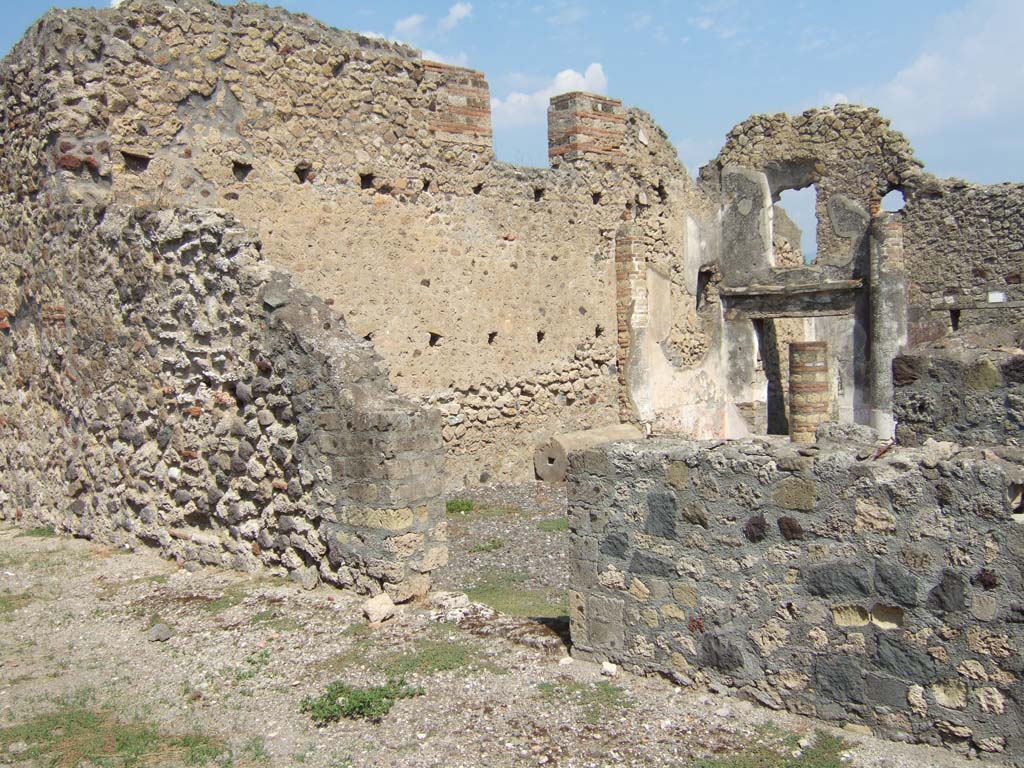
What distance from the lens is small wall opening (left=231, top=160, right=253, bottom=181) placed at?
8367 mm

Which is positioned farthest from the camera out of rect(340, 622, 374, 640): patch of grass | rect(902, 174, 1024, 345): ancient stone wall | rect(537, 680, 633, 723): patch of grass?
rect(902, 174, 1024, 345): ancient stone wall

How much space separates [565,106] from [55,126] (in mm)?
6706

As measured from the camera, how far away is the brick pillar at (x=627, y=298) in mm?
12477

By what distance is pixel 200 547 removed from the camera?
253 inches

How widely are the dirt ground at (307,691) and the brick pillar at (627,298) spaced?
6.63m

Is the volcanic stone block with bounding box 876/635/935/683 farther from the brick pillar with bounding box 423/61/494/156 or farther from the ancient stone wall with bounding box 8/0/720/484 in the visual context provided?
the brick pillar with bounding box 423/61/494/156

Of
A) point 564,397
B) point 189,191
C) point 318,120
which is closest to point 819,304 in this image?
point 564,397

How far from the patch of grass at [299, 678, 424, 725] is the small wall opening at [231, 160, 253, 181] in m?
5.35

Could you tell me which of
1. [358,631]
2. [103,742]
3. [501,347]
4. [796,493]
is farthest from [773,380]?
[103,742]

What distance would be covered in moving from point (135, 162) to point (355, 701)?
526cm

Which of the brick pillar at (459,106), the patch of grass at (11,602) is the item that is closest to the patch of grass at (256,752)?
the patch of grass at (11,602)

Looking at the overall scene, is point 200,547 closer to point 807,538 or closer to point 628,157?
point 807,538

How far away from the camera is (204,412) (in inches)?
252

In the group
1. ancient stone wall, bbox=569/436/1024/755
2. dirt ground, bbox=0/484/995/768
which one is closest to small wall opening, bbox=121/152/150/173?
dirt ground, bbox=0/484/995/768
